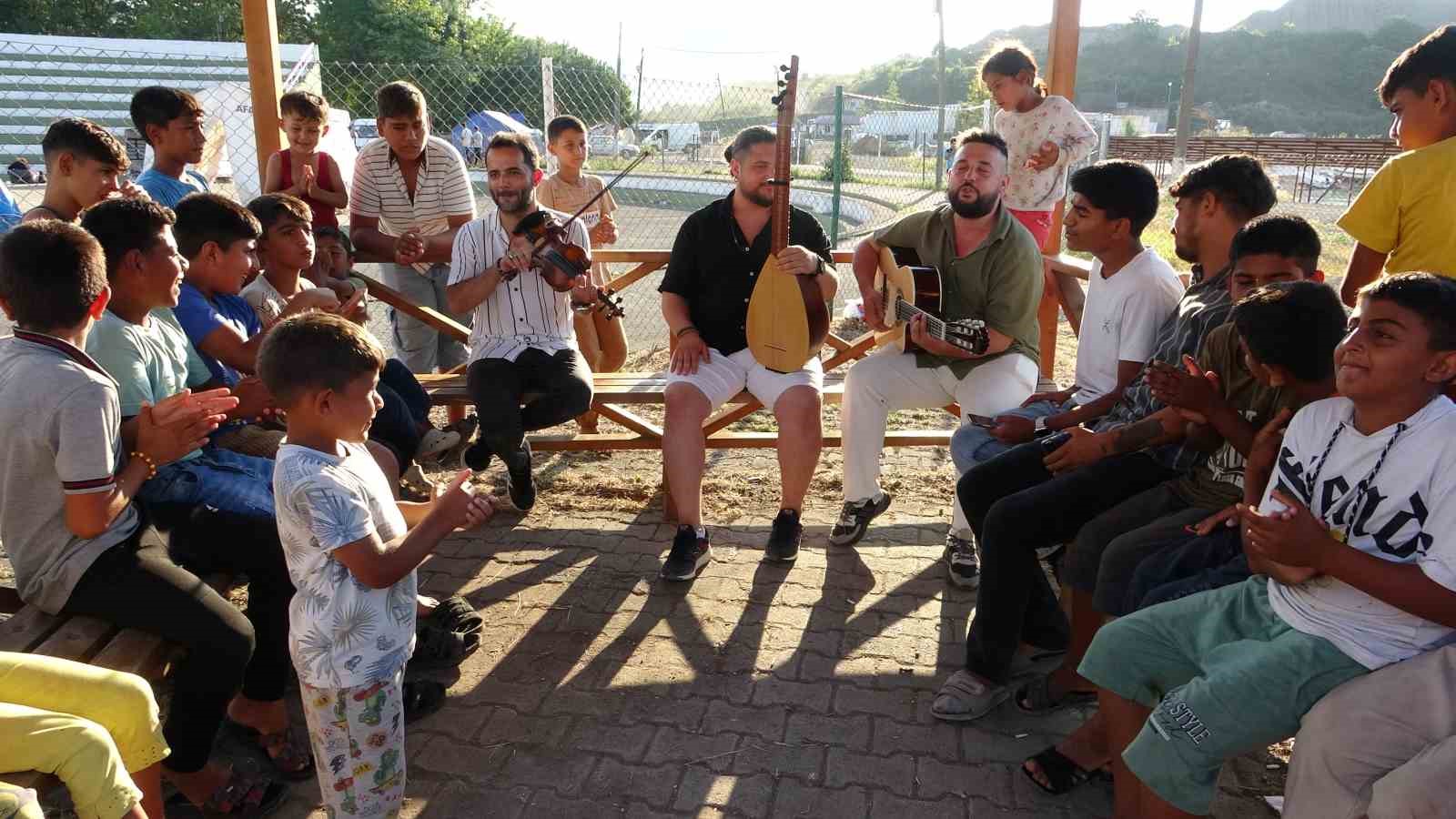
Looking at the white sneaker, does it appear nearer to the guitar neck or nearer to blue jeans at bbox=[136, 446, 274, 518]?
blue jeans at bbox=[136, 446, 274, 518]

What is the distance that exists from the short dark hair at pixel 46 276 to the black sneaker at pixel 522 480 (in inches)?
73.4

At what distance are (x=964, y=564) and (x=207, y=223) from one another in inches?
113

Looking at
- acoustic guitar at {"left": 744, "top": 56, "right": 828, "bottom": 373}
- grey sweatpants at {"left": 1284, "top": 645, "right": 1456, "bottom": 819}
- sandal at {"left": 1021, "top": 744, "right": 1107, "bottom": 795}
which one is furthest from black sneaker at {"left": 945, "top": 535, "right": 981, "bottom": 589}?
grey sweatpants at {"left": 1284, "top": 645, "right": 1456, "bottom": 819}

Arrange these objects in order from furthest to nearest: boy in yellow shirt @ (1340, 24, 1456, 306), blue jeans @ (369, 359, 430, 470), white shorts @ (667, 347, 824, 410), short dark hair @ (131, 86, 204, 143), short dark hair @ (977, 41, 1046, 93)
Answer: short dark hair @ (977, 41, 1046, 93) → white shorts @ (667, 347, 824, 410) → short dark hair @ (131, 86, 204, 143) → blue jeans @ (369, 359, 430, 470) → boy in yellow shirt @ (1340, 24, 1456, 306)

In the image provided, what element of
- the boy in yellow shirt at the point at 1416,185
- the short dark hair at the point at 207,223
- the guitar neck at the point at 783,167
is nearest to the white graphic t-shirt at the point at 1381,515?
the boy in yellow shirt at the point at 1416,185

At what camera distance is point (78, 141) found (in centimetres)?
323

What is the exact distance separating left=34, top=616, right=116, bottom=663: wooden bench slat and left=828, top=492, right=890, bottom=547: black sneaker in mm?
2551

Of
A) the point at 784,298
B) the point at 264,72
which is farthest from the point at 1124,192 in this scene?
the point at 264,72

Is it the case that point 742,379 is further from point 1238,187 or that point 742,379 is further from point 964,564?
point 1238,187

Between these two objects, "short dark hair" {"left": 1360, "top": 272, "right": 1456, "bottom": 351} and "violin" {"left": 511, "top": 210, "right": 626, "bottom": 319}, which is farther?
"violin" {"left": 511, "top": 210, "right": 626, "bottom": 319}

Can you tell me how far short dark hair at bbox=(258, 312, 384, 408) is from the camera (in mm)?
1941

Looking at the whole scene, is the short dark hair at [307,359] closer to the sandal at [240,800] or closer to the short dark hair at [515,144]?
the sandal at [240,800]

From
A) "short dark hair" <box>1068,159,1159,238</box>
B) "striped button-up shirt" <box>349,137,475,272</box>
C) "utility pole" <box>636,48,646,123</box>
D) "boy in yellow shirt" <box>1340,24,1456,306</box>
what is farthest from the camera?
"utility pole" <box>636,48,646,123</box>

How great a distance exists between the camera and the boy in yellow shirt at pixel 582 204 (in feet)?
17.8
